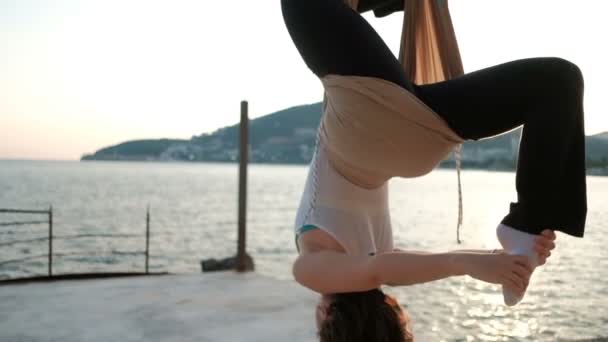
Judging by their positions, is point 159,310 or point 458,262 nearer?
point 458,262

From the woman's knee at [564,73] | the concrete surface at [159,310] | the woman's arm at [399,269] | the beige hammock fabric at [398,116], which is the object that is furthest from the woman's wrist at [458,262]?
the concrete surface at [159,310]

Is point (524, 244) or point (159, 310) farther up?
point (524, 244)

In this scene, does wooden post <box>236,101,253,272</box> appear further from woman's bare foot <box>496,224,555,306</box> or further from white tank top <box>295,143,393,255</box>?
woman's bare foot <box>496,224,555,306</box>

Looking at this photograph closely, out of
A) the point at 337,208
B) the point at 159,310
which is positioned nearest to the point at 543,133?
the point at 337,208

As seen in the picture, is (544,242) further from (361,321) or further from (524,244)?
(361,321)

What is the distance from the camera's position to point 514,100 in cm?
122

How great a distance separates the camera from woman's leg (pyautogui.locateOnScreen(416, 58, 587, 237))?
1147 millimetres

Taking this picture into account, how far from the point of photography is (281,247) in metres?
26.1

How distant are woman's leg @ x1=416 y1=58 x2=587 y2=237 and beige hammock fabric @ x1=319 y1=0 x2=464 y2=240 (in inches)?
5.4

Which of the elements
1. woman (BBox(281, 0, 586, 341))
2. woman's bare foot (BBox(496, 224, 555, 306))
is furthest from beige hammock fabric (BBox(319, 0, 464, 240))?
woman's bare foot (BBox(496, 224, 555, 306))

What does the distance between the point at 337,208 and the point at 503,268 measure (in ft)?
1.61

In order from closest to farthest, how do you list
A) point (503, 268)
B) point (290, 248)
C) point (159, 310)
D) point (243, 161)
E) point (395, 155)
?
point (503, 268)
point (395, 155)
point (159, 310)
point (243, 161)
point (290, 248)

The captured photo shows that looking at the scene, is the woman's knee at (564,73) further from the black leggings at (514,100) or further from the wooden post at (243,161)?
the wooden post at (243,161)

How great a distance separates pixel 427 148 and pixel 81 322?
376cm
